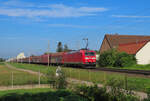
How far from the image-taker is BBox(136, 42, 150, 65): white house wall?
44344mm

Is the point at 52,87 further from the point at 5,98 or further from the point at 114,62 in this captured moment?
the point at 114,62

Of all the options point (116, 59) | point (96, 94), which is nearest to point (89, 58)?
point (116, 59)

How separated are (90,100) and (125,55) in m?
33.9

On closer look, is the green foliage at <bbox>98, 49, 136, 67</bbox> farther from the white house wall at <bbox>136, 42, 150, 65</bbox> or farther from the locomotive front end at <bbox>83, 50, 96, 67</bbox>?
the locomotive front end at <bbox>83, 50, 96, 67</bbox>

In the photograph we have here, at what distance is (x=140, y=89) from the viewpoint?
1447 cm

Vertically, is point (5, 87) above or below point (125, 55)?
below

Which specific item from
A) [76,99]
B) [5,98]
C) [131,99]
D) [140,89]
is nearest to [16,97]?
[5,98]

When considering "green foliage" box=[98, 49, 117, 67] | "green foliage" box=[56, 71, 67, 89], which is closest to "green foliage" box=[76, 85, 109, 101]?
"green foliage" box=[56, 71, 67, 89]

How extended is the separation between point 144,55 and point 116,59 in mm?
6170

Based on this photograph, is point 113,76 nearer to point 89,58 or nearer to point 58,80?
point 58,80

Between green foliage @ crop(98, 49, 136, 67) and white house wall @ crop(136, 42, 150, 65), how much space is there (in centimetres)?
146

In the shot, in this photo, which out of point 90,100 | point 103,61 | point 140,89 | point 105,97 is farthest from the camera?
point 103,61

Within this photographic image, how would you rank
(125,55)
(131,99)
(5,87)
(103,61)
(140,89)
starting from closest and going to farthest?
(131,99), (140,89), (5,87), (125,55), (103,61)

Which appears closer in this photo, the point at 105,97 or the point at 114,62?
the point at 105,97
